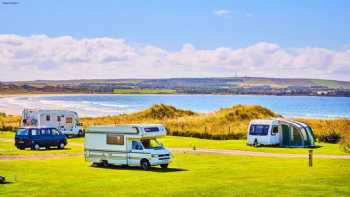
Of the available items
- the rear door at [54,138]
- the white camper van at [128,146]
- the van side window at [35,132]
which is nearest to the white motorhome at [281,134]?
the rear door at [54,138]

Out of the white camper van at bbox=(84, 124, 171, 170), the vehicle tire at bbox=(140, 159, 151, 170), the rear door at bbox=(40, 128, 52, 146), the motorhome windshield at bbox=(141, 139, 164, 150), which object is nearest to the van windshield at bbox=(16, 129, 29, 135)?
the rear door at bbox=(40, 128, 52, 146)

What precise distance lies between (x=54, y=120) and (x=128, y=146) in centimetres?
2876

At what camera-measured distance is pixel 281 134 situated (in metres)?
54.5

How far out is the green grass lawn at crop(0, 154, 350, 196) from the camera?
26.8 meters

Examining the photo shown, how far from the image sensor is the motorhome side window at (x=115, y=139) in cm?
3722

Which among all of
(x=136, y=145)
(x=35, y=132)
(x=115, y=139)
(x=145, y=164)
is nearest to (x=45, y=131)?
(x=35, y=132)

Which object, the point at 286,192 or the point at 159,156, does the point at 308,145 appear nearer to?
the point at 159,156

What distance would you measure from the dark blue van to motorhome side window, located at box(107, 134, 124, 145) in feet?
45.9

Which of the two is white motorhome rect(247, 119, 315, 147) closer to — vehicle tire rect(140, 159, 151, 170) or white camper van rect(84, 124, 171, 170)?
white camper van rect(84, 124, 171, 170)

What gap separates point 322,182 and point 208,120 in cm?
4887

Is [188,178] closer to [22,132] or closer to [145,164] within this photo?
[145,164]

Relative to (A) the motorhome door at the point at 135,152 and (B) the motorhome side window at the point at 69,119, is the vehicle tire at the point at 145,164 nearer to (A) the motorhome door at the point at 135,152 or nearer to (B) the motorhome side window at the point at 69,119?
(A) the motorhome door at the point at 135,152

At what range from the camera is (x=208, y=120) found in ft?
256

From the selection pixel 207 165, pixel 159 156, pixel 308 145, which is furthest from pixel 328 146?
pixel 159 156
